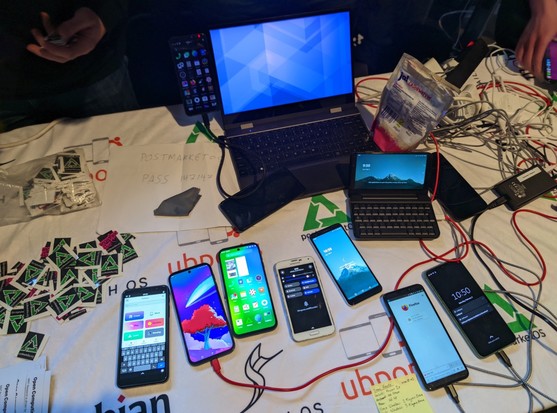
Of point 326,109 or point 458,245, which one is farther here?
point 326,109

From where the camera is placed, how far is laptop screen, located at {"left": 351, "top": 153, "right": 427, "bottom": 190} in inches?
33.3

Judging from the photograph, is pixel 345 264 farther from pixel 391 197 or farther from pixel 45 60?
pixel 45 60

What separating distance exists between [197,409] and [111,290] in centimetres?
29

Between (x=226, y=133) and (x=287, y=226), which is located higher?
(x=226, y=133)

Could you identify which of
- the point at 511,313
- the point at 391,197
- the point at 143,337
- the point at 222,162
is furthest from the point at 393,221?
the point at 143,337

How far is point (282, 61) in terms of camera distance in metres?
0.92

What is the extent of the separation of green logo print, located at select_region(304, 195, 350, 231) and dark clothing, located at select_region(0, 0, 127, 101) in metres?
0.57

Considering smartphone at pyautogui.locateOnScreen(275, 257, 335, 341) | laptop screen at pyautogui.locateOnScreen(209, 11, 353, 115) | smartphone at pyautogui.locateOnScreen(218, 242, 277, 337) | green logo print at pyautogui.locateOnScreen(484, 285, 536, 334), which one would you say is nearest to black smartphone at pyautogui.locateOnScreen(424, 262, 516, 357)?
green logo print at pyautogui.locateOnScreen(484, 285, 536, 334)

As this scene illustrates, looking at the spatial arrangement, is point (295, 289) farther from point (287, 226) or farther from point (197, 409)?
point (197, 409)

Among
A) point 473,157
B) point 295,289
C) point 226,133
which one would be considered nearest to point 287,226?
point 295,289

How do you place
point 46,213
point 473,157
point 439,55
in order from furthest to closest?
point 439,55 → point 473,157 → point 46,213

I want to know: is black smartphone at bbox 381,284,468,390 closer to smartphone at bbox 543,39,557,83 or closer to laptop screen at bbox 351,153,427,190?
laptop screen at bbox 351,153,427,190

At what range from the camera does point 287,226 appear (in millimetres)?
866

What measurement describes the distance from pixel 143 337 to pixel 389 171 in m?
0.60
